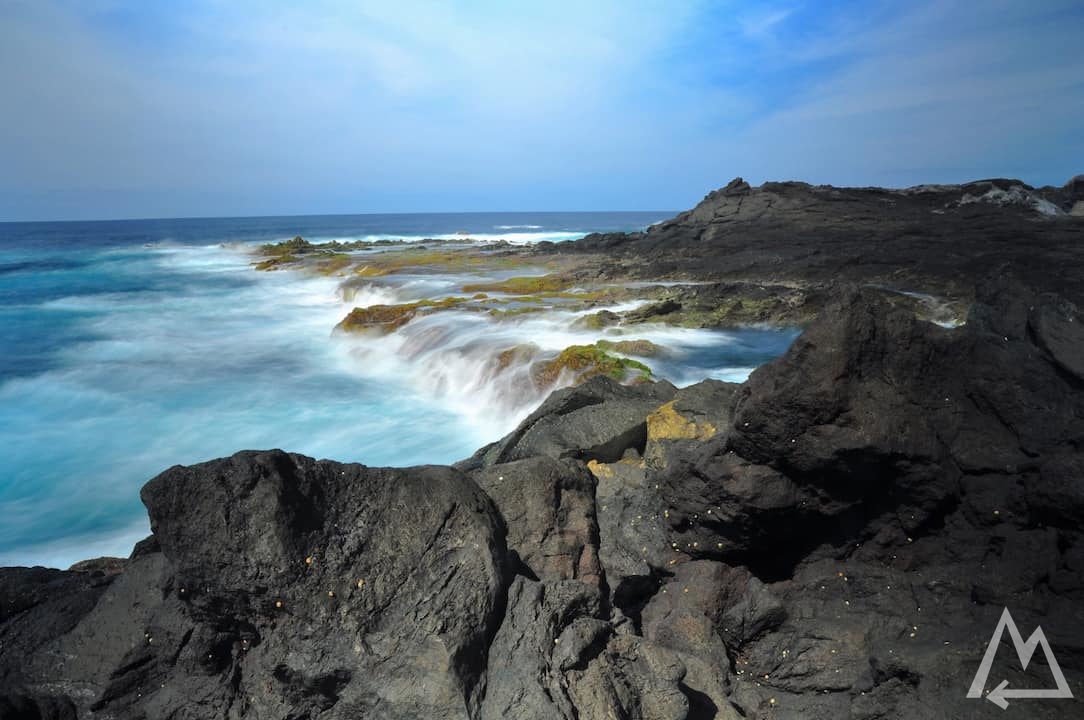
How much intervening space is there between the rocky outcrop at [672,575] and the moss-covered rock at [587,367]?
7.19 metres

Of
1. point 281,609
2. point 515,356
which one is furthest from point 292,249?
point 281,609

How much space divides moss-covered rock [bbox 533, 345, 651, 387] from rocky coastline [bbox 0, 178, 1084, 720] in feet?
22.2

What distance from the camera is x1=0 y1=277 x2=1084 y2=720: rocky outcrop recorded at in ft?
10.8

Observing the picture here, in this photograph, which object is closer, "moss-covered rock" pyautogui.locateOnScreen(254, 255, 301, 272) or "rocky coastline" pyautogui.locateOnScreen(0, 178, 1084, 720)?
"rocky coastline" pyautogui.locateOnScreen(0, 178, 1084, 720)

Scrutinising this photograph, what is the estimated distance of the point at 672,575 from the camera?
4.33 metres

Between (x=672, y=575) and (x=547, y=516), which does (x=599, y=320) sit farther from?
(x=672, y=575)

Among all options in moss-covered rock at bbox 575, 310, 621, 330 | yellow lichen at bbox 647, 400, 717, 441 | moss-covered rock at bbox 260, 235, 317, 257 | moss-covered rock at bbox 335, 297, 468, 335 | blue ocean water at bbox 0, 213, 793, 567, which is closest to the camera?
yellow lichen at bbox 647, 400, 717, 441

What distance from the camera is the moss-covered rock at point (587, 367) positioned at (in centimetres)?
1176

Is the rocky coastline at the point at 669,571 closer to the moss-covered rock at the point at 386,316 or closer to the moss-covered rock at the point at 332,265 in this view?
the moss-covered rock at the point at 386,316

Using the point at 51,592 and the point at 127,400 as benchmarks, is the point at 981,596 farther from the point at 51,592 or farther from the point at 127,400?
the point at 127,400

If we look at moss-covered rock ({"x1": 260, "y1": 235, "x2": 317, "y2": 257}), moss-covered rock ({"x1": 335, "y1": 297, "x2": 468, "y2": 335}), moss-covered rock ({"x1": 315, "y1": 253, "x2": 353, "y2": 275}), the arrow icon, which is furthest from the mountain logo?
moss-covered rock ({"x1": 260, "y1": 235, "x2": 317, "y2": 257})

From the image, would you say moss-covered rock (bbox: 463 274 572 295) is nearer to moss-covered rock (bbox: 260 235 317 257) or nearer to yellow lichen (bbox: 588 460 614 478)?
yellow lichen (bbox: 588 460 614 478)

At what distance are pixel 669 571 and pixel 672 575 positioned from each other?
38mm

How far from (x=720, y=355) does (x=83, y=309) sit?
29824 mm
